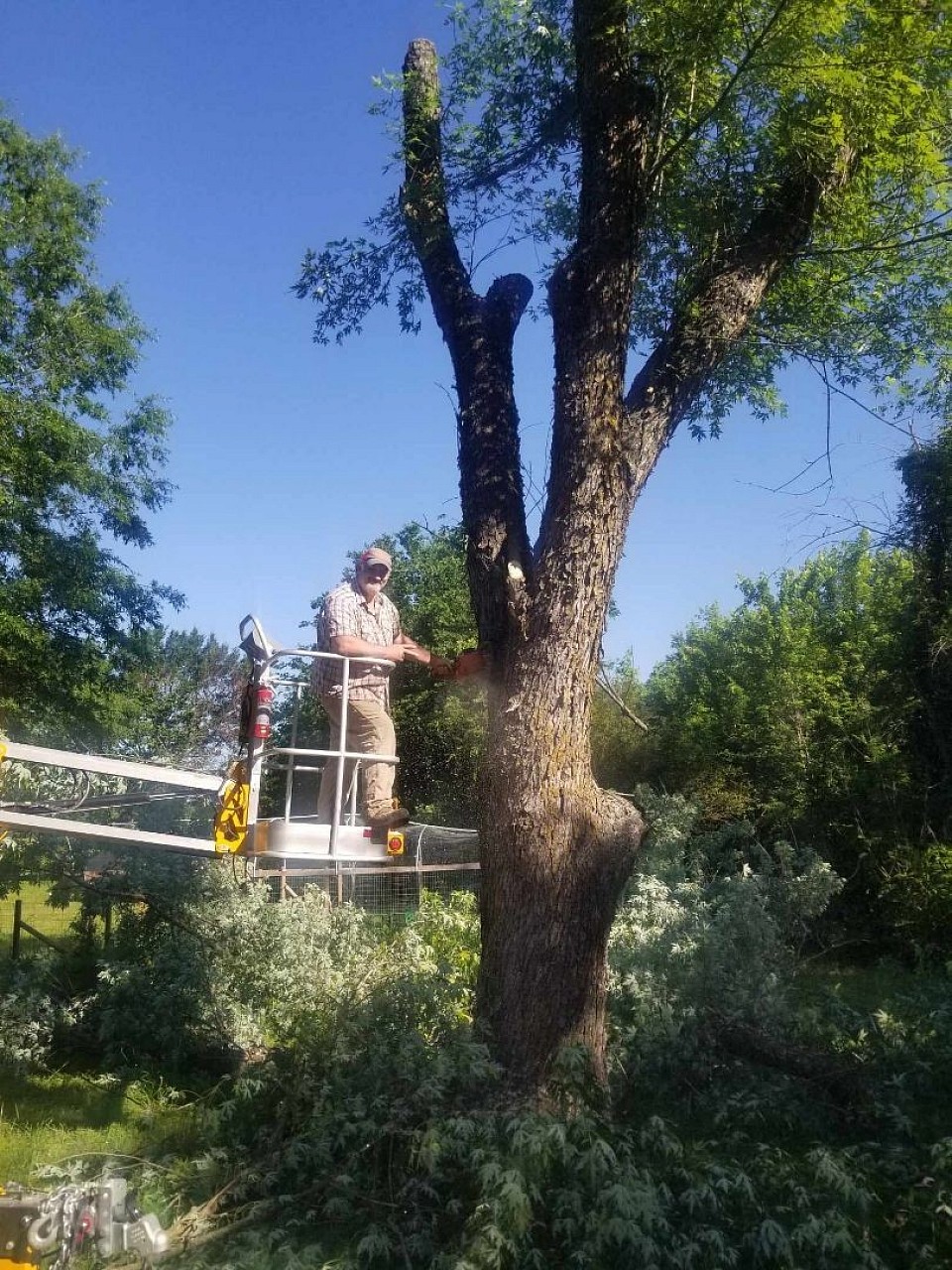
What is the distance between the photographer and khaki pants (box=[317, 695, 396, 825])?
6117 millimetres

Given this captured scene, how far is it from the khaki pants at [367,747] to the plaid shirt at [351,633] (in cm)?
6

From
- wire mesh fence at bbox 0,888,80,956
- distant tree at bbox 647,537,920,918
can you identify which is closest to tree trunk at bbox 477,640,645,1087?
wire mesh fence at bbox 0,888,80,956

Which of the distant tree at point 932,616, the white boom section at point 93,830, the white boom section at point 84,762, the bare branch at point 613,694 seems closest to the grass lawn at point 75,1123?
the white boom section at point 93,830

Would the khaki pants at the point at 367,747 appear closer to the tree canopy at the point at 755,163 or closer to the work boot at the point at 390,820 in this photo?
the work boot at the point at 390,820

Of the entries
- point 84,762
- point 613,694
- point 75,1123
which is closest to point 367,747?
point 84,762

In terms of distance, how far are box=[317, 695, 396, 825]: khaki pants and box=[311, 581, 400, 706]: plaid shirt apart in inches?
2.5

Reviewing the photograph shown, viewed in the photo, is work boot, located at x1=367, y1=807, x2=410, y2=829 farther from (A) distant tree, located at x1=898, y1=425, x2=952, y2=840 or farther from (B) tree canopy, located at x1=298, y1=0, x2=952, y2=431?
(A) distant tree, located at x1=898, y1=425, x2=952, y2=840

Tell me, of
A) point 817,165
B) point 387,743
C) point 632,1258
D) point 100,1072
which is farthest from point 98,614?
point 632,1258

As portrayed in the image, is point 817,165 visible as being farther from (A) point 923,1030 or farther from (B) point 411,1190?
(B) point 411,1190

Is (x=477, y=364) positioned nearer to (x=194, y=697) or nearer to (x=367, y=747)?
(x=367, y=747)

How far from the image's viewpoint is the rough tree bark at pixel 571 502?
5676mm

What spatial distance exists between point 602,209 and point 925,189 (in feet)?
8.98

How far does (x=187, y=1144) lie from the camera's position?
6.11 meters

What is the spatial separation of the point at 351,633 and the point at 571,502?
1469 mm
